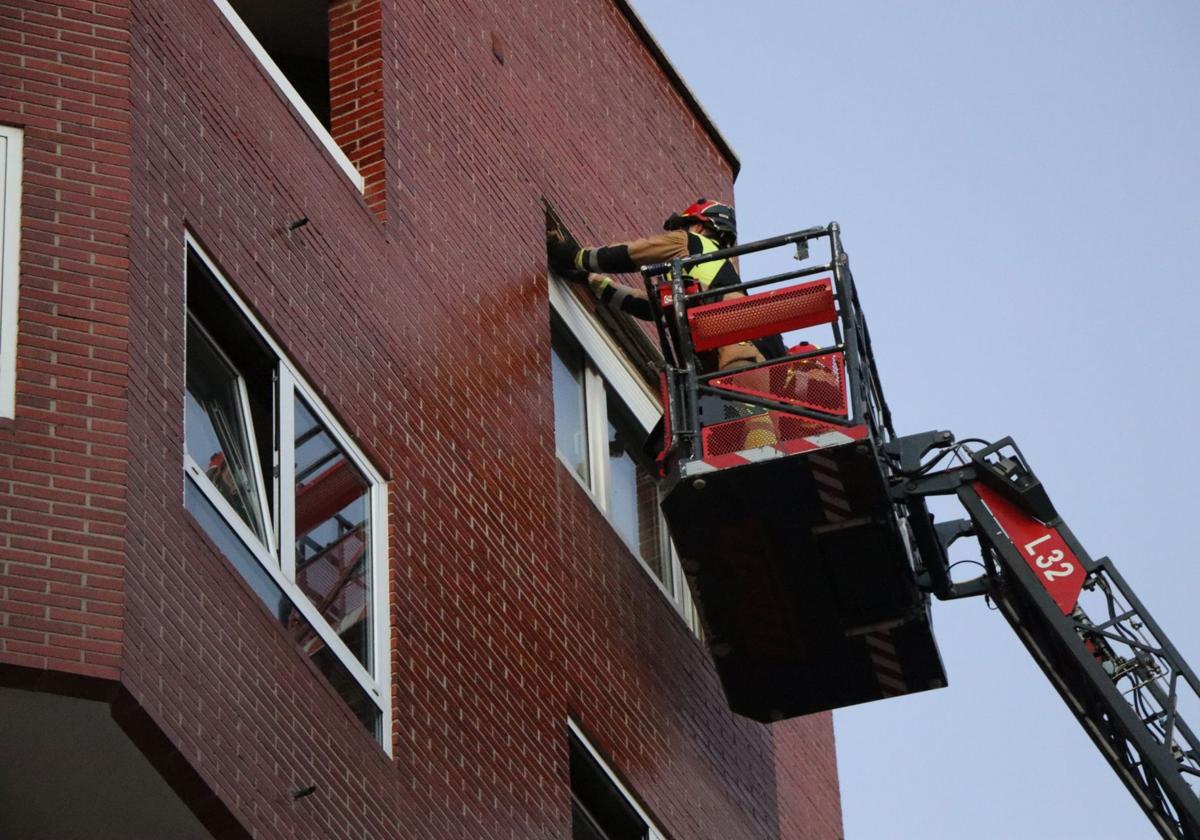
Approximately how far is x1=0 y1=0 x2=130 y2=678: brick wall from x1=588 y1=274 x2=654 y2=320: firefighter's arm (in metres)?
6.15

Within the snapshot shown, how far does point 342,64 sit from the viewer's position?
1614 centimetres

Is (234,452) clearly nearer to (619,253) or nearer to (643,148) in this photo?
(619,253)

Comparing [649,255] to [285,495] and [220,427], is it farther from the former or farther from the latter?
[220,427]

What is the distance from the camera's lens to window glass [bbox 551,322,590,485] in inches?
701

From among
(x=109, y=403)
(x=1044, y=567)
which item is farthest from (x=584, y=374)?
(x=109, y=403)

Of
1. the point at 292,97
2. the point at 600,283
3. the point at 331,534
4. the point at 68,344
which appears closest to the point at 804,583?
the point at 600,283

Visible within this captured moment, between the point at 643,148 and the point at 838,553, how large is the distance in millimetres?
5641

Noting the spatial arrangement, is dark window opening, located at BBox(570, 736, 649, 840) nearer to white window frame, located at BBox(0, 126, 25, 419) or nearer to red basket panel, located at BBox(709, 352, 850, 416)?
red basket panel, located at BBox(709, 352, 850, 416)

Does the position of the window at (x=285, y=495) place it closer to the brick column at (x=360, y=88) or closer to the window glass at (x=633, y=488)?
the brick column at (x=360, y=88)

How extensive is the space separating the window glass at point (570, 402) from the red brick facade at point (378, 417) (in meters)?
0.72

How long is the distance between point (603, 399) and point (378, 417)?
4369 millimetres

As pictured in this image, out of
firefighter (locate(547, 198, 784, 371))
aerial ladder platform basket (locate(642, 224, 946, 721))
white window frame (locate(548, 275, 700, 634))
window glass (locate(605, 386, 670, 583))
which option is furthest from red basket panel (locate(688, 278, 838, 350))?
window glass (locate(605, 386, 670, 583))

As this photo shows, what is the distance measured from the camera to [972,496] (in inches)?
684

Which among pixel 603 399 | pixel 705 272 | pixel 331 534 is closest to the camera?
pixel 331 534
